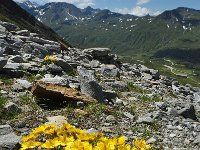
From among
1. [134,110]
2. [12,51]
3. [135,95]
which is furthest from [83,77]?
[12,51]

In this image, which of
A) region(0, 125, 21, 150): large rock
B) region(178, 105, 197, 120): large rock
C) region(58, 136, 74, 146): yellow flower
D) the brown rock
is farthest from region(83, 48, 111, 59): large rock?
region(58, 136, 74, 146): yellow flower

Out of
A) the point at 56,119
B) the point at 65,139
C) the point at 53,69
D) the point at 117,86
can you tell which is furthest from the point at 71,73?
the point at 65,139

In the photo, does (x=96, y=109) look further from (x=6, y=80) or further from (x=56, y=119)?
(x=6, y=80)

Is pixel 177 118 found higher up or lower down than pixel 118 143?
lower down

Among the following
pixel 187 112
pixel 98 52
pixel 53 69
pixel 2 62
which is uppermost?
pixel 2 62

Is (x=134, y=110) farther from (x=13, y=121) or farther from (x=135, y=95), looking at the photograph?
(x=13, y=121)

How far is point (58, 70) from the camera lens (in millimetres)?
21094

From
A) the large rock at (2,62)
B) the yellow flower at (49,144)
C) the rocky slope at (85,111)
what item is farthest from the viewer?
the large rock at (2,62)

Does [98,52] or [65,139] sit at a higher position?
[65,139]

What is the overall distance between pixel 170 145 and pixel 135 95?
8.59 metres

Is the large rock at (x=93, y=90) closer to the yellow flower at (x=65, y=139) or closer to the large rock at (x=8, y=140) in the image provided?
the large rock at (x=8, y=140)

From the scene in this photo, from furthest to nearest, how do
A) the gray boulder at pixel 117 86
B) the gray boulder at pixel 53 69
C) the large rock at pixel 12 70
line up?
the gray boulder at pixel 117 86 → the gray boulder at pixel 53 69 → the large rock at pixel 12 70

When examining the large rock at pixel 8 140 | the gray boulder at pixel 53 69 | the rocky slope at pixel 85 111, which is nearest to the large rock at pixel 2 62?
the rocky slope at pixel 85 111

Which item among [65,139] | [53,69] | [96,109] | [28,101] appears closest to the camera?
[65,139]
